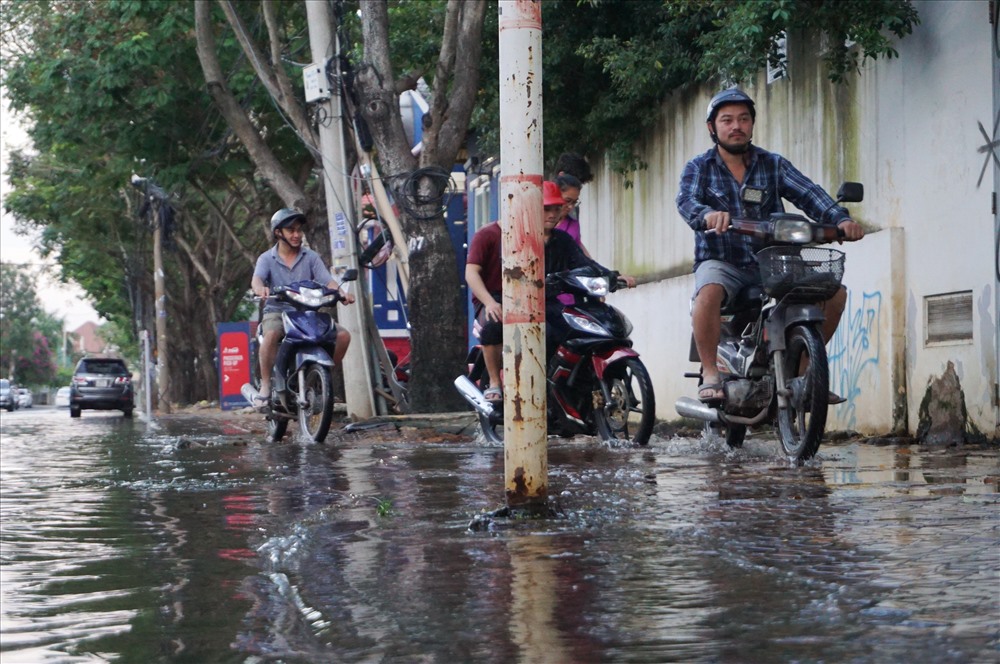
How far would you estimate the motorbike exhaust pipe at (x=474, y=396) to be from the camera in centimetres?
1048

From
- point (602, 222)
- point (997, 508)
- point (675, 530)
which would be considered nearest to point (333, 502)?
point (675, 530)

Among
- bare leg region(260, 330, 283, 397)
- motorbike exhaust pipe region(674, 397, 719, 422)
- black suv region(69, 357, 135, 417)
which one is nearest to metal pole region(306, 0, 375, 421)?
bare leg region(260, 330, 283, 397)

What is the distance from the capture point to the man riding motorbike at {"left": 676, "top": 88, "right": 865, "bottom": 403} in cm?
791

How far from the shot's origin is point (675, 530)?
4.88 m

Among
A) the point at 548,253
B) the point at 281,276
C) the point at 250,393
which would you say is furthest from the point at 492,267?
the point at 250,393

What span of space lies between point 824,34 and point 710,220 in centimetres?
466

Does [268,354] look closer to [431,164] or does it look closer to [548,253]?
[548,253]

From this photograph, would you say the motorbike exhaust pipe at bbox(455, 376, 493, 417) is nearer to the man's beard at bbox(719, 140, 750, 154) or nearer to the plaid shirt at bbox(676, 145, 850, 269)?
the plaid shirt at bbox(676, 145, 850, 269)

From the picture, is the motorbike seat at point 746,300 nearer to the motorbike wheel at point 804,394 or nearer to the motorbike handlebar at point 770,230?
the motorbike wheel at point 804,394

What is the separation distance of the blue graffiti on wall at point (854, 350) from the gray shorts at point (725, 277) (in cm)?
254

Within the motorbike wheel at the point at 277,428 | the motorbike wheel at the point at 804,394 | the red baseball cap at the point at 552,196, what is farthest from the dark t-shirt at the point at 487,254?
the motorbike wheel at the point at 277,428

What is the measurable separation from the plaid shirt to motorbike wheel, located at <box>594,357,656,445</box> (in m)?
1.39

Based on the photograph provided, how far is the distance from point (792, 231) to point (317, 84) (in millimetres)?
10655

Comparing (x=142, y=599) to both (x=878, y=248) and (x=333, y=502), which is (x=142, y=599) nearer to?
(x=333, y=502)
